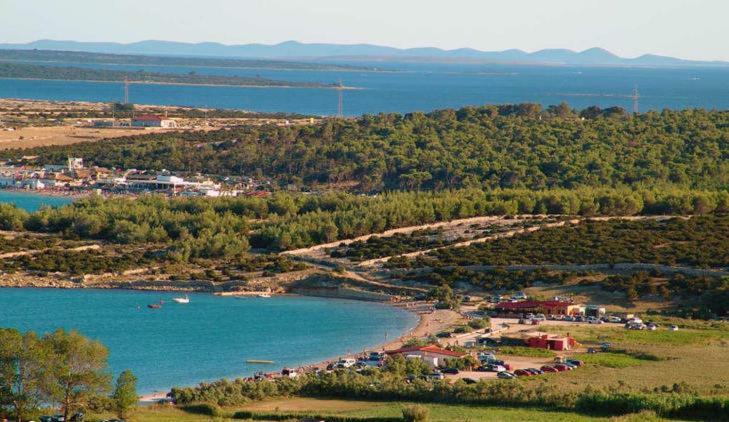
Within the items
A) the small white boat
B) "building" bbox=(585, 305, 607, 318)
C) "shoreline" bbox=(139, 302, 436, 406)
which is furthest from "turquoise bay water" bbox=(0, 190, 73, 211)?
"building" bbox=(585, 305, 607, 318)

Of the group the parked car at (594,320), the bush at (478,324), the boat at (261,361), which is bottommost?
the parked car at (594,320)

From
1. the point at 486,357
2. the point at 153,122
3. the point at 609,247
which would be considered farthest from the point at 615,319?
the point at 153,122

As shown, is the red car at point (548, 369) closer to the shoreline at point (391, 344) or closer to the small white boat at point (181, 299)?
the shoreline at point (391, 344)

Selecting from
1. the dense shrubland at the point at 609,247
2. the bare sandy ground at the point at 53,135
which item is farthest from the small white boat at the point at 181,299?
the bare sandy ground at the point at 53,135

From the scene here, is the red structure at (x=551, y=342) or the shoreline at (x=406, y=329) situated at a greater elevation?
the red structure at (x=551, y=342)

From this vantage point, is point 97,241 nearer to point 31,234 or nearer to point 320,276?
point 31,234
